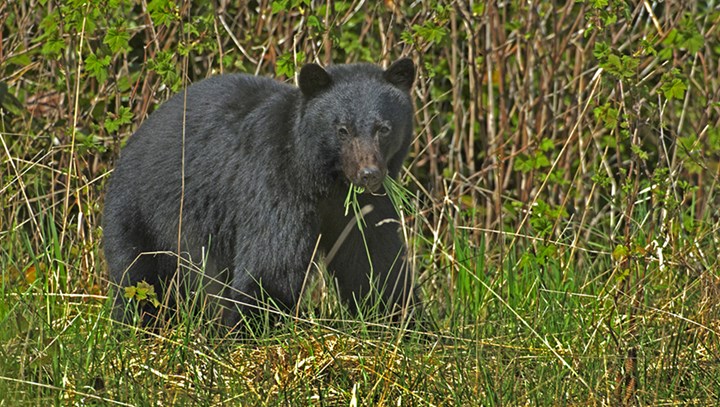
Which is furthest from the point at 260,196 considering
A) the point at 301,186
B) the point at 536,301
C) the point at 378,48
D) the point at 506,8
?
the point at 506,8

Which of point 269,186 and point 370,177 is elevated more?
point 370,177

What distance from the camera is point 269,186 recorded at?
516cm

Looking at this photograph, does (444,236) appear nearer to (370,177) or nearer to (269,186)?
(269,186)

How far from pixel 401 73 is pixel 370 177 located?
655 millimetres

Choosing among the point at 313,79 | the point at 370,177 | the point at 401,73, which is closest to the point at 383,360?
the point at 370,177

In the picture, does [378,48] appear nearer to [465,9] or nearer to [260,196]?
[465,9]

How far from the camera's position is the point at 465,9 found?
686cm

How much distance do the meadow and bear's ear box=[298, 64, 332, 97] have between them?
468mm

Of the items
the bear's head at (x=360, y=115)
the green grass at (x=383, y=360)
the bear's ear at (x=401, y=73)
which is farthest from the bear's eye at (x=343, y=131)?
the green grass at (x=383, y=360)

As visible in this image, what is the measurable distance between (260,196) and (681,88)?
1744 millimetres

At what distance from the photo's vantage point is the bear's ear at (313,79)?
5074mm

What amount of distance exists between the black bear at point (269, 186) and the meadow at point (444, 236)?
0.15m

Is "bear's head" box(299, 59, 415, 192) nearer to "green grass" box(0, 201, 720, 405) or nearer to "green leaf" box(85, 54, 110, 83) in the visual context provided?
"green grass" box(0, 201, 720, 405)

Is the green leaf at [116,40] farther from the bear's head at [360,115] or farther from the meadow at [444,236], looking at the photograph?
the bear's head at [360,115]
